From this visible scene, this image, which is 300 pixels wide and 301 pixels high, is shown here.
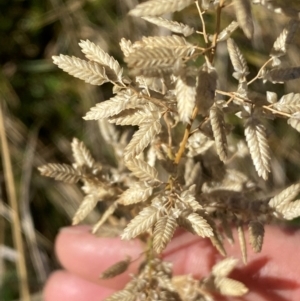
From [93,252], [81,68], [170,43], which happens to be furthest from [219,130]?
[93,252]

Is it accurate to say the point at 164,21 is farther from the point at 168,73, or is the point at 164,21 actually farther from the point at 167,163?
the point at 167,163

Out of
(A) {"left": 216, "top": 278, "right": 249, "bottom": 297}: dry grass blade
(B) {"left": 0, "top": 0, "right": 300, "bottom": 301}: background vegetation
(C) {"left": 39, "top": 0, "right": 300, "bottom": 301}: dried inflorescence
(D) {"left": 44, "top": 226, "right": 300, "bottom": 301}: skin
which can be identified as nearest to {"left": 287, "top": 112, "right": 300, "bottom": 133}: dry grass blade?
(C) {"left": 39, "top": 0, "right": 300, "bottom": 301}: dried inflorescence

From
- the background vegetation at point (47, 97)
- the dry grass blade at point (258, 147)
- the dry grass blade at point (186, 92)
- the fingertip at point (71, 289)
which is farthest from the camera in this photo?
the background vegetation at point (47, 97)

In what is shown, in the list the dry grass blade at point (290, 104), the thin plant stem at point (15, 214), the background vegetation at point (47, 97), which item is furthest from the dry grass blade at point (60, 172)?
the background vegetation at point (47, 97)

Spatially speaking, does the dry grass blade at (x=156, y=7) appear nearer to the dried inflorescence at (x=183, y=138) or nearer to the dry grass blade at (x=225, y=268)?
the dried inflorescence at (x=183, y=138)

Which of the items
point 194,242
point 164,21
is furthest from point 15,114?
point 164,21
